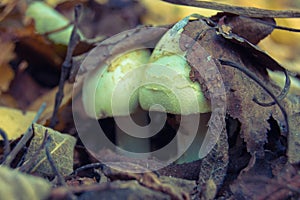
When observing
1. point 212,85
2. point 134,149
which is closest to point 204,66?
point 212,85

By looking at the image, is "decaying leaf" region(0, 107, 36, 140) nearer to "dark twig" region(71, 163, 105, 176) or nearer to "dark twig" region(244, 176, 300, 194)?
"dark twig" region(71, 163, 105, 176)

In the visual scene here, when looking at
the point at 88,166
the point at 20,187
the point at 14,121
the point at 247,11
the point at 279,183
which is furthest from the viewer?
Answer: the point at 14,121


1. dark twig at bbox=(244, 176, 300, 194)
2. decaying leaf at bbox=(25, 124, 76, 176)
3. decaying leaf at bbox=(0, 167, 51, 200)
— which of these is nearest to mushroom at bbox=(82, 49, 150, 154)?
decaying leaf at bbox=(25, 124, 76, 176)

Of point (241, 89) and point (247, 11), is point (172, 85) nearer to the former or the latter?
point (241, 89)

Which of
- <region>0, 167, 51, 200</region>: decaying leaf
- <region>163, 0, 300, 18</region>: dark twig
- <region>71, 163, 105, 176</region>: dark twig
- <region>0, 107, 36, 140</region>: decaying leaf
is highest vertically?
<region>163, 0, 300, 18</region>: dark twig

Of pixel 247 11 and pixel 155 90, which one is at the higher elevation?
pixel 247 11

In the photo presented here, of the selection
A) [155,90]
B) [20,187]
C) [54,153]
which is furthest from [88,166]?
[20,187]

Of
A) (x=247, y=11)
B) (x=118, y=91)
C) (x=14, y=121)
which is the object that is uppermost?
(x=247, y=11)
